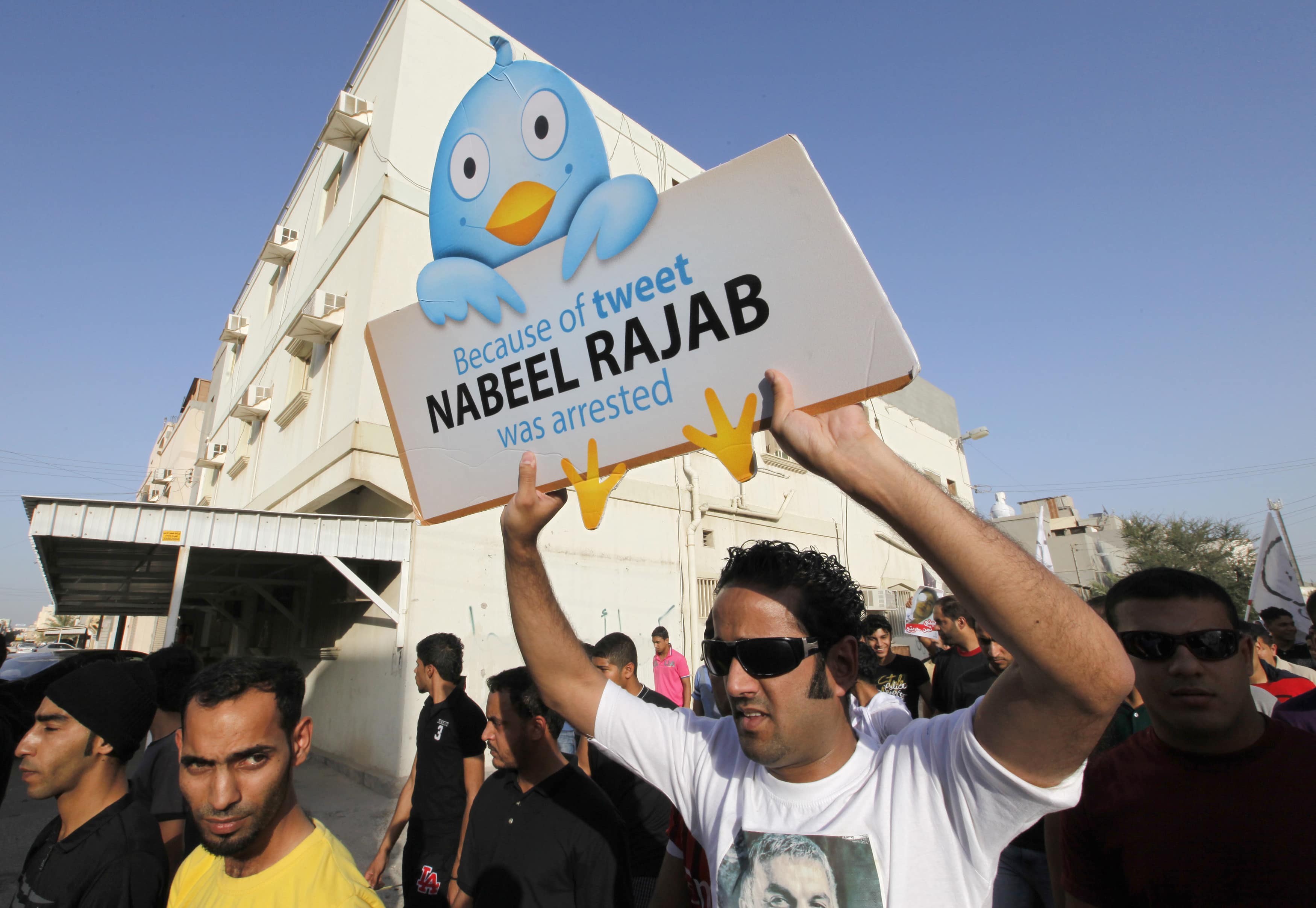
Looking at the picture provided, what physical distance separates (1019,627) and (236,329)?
20.5 m

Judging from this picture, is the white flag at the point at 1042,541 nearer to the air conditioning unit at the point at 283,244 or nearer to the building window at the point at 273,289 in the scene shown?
the air conditioning unit at the point at 283,244

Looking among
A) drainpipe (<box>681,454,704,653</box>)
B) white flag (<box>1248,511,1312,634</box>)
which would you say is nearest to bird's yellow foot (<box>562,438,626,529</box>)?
white flag (<box>1248,511,1312,634</box>)

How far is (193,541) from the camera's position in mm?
7145

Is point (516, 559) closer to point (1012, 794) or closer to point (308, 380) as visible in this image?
point (1012, 794)

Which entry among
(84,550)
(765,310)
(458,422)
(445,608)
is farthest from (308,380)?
(765,310)

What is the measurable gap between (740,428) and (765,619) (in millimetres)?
414

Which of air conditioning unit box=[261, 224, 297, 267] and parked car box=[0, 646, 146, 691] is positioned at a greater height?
air conditioning unit box=[261, 224, 297, 267]

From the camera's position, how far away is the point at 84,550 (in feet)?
28.9

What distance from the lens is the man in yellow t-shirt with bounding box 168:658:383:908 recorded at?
1.75m

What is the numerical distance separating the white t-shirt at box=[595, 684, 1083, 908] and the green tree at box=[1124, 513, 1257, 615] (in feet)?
93.6

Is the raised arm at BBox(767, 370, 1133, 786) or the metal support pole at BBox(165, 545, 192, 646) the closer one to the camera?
the raised arm at BBox(767, 370, 1133, 786)

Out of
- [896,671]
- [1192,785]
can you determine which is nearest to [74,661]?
[1192,785]

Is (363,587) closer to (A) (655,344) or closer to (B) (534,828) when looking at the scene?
(B) (534,828)

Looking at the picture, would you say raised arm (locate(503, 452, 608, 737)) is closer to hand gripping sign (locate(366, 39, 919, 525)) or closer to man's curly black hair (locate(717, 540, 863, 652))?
hand gripping sign (locate(366, 39, 919, 525))
